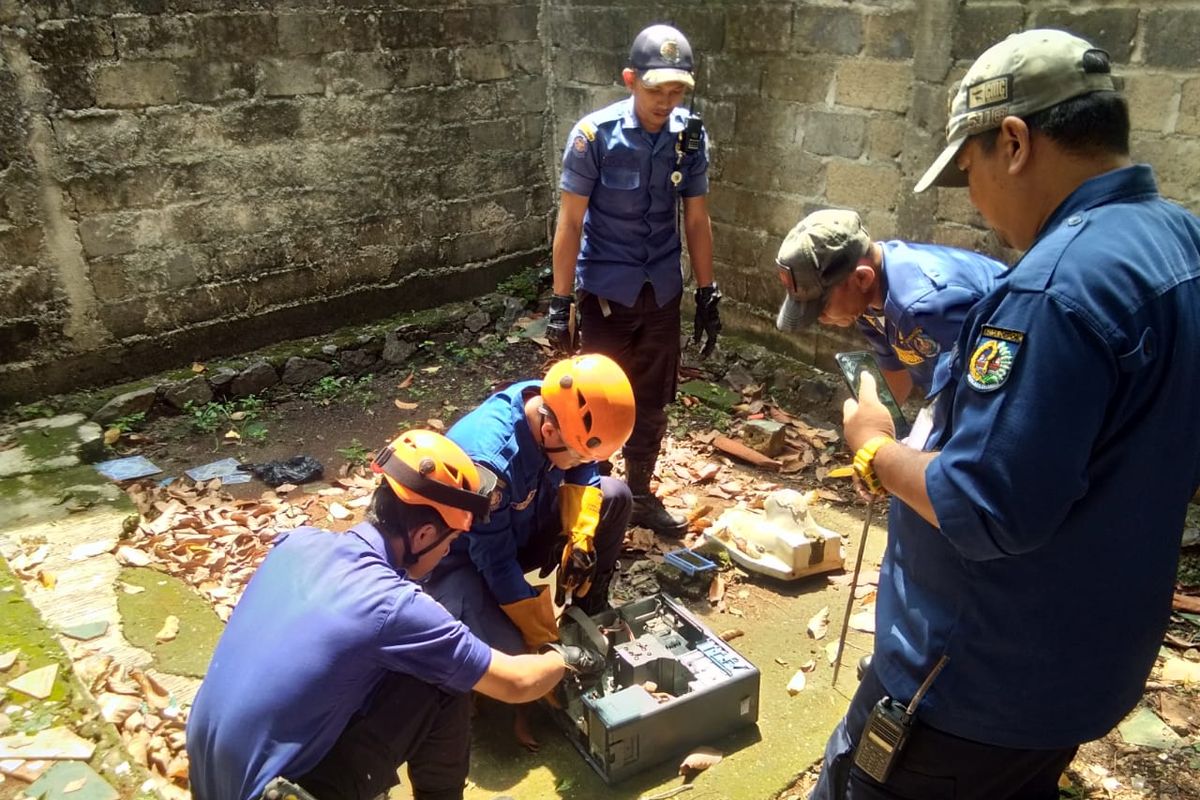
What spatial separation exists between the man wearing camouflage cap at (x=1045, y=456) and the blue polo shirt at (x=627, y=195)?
308 centimetres

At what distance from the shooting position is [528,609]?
11.8 feet

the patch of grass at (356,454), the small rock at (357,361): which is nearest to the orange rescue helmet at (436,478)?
the patch of grass at (356,454)

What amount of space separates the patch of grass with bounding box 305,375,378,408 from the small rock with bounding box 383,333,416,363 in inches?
12.8

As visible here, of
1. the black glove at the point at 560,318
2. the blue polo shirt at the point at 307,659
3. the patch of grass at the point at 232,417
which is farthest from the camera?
the patch of grass at the point at 232,417

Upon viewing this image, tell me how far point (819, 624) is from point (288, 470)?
3.56m

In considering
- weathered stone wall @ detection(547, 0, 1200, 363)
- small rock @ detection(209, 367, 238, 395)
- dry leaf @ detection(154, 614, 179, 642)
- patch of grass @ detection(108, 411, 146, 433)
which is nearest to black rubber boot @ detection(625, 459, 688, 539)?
weathered stone wall @ detection(547, 0, 1200, 363)

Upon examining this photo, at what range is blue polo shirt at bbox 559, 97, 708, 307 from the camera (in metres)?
4.88

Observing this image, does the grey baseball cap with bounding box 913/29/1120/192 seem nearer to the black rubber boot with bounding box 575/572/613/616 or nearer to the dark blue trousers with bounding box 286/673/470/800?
the dark blue trousers with bounding box 286/673/470/800

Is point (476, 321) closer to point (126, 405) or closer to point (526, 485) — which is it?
point (126, 405)

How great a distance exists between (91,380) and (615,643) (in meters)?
4.78

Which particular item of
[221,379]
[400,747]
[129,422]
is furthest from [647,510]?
[129,422]

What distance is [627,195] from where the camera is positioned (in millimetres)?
4984

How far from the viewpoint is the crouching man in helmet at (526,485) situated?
3.55 meters

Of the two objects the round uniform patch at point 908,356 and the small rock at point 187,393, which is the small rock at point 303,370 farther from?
the round uniform patch at point 908,356
